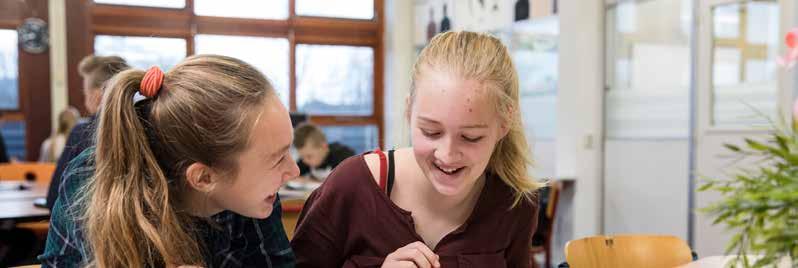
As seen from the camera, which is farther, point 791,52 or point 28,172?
point 28,172

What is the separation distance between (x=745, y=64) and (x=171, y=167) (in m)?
3.52

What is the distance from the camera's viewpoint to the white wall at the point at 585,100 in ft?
15.9

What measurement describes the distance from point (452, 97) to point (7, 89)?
22.1 feet

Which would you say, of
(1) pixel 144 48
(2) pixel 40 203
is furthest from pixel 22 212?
(1) pixel 144 48

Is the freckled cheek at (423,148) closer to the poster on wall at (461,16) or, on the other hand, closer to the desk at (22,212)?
the desk at (22,212)

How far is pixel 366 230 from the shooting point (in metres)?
1.46

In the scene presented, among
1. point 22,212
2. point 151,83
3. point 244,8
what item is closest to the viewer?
point 151,83

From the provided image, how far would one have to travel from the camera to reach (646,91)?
4.46m

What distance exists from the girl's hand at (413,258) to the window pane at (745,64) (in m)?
2.90

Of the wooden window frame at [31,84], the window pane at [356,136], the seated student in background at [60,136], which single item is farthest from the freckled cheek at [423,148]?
the window pane at [356,136]

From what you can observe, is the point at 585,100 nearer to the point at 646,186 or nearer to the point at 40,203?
the point at 646,186

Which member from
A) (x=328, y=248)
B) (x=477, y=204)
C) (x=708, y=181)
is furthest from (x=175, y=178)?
(x=708, y=181)

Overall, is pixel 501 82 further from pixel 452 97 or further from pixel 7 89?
pixel 7 89

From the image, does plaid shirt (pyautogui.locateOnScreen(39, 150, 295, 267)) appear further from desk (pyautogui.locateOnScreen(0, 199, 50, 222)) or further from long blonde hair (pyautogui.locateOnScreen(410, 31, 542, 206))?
desk (pyautogui.locateOnScreen(0, 199, 50, 222))
